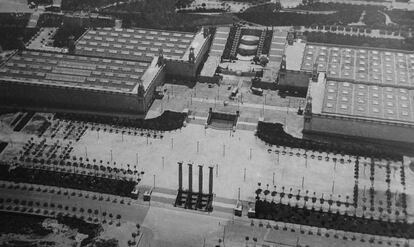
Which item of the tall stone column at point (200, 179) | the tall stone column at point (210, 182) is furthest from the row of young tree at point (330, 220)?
the tall stone column at point (200, 179)

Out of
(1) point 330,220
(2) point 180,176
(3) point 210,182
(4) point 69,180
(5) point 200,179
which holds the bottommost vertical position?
(1) point 330,220

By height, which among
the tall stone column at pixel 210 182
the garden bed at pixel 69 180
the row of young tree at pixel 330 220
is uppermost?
the tall stone column at pixel 210 182

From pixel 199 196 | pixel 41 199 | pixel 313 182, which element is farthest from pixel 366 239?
pixel 41 199

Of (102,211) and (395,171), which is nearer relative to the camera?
(102,211)

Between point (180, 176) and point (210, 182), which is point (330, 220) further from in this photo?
point (180, 176)

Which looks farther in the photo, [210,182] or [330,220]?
[210,182]

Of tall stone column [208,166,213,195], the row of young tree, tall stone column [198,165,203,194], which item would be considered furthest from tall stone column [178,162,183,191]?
the row of young tree

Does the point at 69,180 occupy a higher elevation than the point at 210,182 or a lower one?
lower

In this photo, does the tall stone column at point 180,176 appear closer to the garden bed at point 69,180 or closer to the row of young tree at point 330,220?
the garden bed at point 69,180

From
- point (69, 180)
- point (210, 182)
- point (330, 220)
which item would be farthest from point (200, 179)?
point (69, 180)

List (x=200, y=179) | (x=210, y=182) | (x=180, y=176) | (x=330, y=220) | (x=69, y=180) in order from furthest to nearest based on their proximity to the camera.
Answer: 1. (x=69, y=180)
2. (x=180, y=176)
3. (x=200, y=179)
4. (x=210, y=182)
5. (x=330, y=220)

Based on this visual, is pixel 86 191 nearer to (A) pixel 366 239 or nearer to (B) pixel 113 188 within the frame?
(B) pixel 113 188
